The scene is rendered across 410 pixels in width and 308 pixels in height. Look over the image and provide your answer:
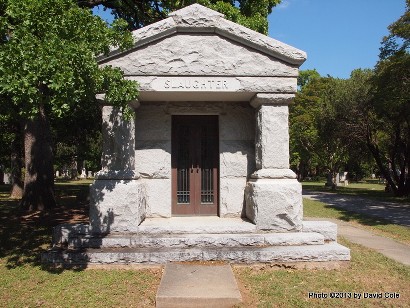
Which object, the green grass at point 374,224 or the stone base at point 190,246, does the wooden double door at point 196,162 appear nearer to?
the stone base at point 190,246

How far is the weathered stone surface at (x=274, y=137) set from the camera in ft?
21.9

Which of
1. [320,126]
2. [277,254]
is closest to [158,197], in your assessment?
[277,254]

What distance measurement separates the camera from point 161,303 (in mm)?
4379

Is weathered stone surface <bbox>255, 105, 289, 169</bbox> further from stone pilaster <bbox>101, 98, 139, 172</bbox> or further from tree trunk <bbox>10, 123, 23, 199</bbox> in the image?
tree trunk <bbox>10, 123, 23, 199</bbox>

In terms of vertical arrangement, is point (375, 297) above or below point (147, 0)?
below

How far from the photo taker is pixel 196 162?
780cm

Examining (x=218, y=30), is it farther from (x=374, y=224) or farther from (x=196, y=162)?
(x=374, y=224)

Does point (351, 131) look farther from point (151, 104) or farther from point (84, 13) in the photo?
point (84, 13)

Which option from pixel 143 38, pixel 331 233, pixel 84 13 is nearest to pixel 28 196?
pixel 143 38

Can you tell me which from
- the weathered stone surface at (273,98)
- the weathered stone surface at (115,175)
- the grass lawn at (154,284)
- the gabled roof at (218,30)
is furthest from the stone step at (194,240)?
the gabled roof at (218,30)

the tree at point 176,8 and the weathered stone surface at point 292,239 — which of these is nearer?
the weathered stone surface at point 292,239

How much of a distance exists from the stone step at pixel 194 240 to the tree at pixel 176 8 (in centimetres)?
634

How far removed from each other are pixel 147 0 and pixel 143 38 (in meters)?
7.10

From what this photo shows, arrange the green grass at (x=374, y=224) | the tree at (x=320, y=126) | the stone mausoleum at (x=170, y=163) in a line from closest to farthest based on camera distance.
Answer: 1. the stone mausoleum at (x=170, y=163)
2. the green grass at (x=374, y=224)
3. the tree at (x=320, y=126)
